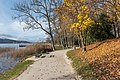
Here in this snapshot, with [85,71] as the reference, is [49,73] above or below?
below

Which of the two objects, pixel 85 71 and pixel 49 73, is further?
pixel 49 73

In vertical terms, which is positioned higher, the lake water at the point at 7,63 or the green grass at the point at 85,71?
the green grass at the point at 85,71

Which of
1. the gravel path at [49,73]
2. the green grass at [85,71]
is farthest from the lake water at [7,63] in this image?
the green grass at [85,71]

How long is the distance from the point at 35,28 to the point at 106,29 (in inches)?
818

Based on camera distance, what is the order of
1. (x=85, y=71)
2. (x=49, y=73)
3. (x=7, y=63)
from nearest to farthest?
(x=85, y=71) < (x=49, y=73) < (x=7, y=63)

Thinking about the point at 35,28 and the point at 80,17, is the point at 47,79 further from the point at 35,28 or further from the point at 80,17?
the point at 35,28

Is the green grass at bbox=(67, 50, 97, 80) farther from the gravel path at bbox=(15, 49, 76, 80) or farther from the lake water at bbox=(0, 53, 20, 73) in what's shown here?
the lake water at bbox=(0, 53, 20, 73)

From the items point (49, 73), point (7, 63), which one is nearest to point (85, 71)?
point (49, 73)

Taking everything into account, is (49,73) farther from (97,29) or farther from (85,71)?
(97,29)

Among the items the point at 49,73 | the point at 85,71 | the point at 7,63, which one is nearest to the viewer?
the point at 85,71

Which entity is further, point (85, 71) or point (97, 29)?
point (97, 29)

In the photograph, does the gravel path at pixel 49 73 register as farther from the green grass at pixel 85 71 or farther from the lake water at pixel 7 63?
the lake water at pixel 7 63

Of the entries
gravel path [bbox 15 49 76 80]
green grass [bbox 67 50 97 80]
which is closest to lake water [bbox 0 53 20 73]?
gravel path [bbox 15 49 76 80]

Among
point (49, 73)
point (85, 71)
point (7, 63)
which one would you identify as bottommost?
point (7, 63)
